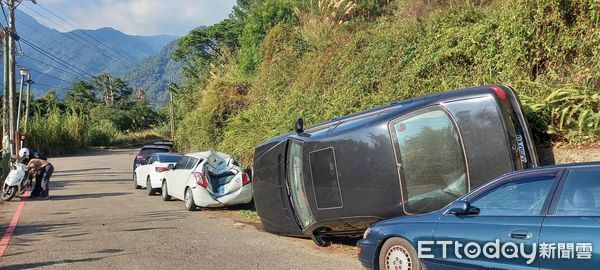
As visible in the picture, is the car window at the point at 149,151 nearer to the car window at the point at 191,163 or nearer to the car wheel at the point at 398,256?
the car window at the point at 191,163

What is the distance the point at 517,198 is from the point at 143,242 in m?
6.50

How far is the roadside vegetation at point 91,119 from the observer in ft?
161

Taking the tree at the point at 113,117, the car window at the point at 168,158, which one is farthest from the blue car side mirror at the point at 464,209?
the tree at the point at 113,117

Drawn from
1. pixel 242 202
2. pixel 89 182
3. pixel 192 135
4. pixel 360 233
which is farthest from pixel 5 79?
pixel 360 233

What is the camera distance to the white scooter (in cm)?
1647

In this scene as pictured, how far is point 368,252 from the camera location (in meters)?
6.41

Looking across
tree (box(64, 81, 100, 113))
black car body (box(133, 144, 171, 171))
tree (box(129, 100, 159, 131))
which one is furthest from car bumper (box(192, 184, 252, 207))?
tree (box(64, 81, 100, 113))

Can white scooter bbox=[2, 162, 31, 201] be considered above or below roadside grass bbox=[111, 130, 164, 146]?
below

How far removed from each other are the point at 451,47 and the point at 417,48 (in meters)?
1.22

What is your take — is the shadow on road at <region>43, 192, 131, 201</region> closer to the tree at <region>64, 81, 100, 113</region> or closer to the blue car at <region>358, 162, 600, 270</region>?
the blue car at <region>358, 162, 600, 270</region>

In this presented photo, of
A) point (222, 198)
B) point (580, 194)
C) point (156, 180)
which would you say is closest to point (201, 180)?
point (222, 198)

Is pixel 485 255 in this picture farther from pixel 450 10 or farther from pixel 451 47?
pixel 450 10

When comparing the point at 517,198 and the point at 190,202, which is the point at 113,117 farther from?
the point at 517,198

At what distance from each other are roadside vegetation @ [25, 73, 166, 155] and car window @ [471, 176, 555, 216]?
148 ft
